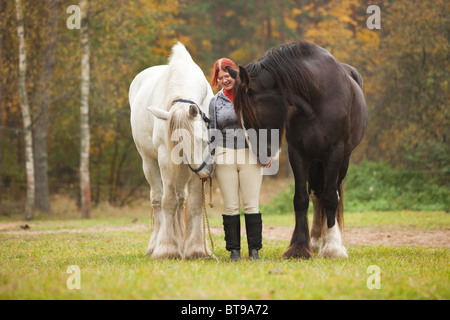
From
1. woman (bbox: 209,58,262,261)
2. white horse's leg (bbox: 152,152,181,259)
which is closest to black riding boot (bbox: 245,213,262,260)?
woman (bbox: 209,58,262,261)

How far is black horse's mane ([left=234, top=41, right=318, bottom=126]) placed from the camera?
4.96 metres

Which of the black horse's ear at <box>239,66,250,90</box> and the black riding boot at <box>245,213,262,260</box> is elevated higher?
the black horse's ear at <box>239,66,250,90</box>

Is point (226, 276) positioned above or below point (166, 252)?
above

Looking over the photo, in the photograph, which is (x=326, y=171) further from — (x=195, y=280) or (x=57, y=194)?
(x=57, y=194)

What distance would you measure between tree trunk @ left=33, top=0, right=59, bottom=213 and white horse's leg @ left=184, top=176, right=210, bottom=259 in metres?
10.4

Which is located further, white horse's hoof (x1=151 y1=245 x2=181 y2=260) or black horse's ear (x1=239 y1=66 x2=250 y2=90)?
white horse's hoof (x1=151 y1=245 x2=181 y2=260)

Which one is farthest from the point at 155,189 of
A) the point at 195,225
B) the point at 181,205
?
the point at 195,225

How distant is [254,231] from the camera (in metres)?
5.34

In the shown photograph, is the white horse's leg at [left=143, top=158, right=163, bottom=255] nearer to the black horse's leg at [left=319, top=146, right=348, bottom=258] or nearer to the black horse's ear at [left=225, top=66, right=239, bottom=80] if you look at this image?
the black horse's ear at [left=225, top=66, right=239, bottom=80]

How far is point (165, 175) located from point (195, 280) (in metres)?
1.90

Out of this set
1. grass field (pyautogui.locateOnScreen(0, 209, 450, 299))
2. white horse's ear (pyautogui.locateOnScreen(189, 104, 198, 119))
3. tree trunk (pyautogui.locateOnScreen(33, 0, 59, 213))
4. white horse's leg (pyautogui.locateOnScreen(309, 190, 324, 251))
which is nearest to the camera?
grass field (pyautogui.locateOnScreen(0, 209, 450, 299))

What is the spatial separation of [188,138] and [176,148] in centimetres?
21

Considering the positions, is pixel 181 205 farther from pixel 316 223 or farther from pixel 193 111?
pixel 316 223
